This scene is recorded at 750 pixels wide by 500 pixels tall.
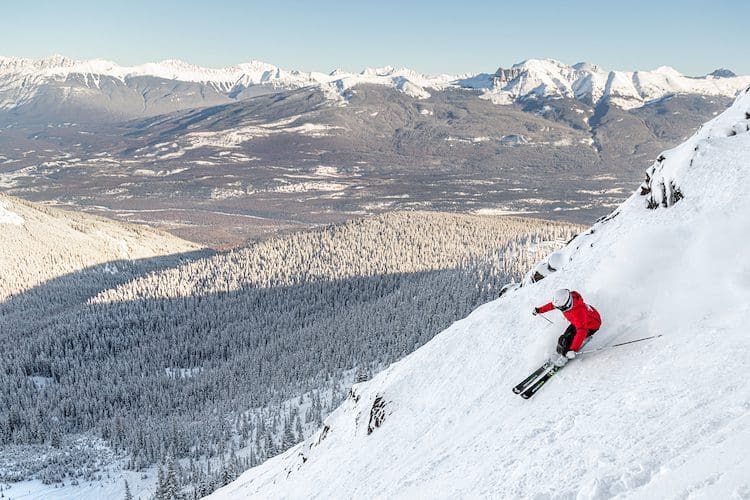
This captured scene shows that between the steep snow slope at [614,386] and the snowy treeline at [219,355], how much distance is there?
221ft

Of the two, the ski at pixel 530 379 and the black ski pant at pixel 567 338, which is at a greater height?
the black ski pant at pixel 567 338

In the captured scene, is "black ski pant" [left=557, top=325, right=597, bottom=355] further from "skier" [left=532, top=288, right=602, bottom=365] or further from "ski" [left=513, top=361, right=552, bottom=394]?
"ski" [left=513, top=361, right=552, bottom=394]

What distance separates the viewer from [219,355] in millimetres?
163375

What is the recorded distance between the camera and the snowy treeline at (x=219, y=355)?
110688 mm

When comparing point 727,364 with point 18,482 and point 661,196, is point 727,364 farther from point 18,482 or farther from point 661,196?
point 18,482

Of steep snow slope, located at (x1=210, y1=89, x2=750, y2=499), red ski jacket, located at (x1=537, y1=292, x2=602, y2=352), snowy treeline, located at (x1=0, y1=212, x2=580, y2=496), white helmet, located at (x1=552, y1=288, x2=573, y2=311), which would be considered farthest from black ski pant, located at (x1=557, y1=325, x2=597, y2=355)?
snowy treeline, located at (x1=0, y1=212, x2=580, y2=496)

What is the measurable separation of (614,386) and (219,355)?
6375 inches

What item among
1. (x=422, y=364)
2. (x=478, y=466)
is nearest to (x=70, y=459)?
(x=422, y=364)

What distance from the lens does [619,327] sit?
16625mm

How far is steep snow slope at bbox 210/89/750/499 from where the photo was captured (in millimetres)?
11133

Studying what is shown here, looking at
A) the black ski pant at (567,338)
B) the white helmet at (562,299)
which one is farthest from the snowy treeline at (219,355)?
the white helmet at (562,299)

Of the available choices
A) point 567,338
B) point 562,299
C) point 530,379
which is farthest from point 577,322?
point 530,379

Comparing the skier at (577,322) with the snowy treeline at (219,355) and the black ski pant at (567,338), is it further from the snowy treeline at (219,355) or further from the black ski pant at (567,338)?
the snowy treeline at (219,355)

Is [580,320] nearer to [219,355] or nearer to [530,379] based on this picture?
[530,379]
